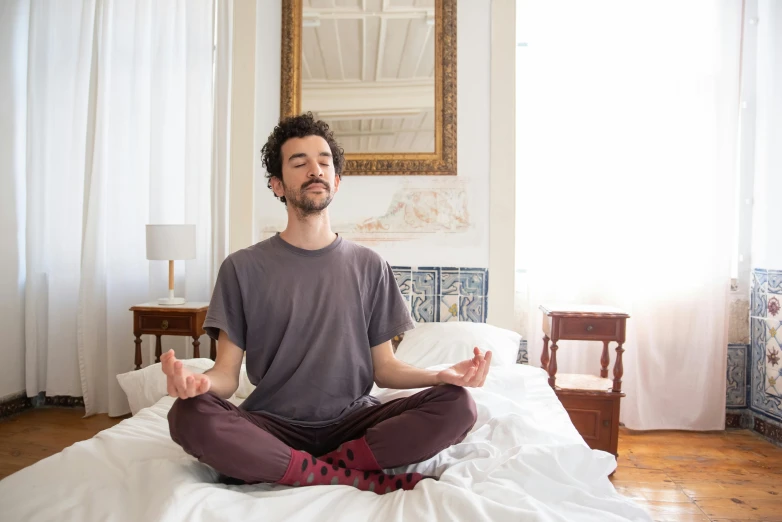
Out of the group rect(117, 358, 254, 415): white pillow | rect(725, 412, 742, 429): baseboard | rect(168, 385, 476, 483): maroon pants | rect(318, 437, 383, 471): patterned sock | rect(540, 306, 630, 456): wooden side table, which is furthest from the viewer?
rect(725, 412, 742, 429): baseboard

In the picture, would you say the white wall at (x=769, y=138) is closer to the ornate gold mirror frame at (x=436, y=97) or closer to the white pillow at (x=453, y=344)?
the white pillow at (x=453, y=344)

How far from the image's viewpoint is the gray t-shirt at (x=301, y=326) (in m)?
1.59

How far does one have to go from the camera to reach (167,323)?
3098 millimetres

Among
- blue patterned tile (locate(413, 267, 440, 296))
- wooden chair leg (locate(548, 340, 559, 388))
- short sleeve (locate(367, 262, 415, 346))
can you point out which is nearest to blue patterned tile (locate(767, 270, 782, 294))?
wooden chair leg (locate(548, 340, 559, 388))

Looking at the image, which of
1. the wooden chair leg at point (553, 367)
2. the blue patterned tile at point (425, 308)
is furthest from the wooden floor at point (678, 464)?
the blue patterned tile at point (425, 308)

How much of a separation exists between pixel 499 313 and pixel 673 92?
5.46 ft

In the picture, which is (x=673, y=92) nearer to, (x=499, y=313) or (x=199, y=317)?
(x=499, y=313)

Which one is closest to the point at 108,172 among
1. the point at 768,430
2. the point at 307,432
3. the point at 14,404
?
the point at 14,404

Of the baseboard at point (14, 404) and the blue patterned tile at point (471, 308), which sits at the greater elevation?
the blue patterned tile at point (471, 308)

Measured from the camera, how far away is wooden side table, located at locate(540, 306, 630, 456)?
2.72 m

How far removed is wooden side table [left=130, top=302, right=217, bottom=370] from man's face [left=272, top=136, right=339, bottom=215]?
1.57 m

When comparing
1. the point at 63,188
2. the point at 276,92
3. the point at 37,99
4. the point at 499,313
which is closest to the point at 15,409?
the point at 63,188

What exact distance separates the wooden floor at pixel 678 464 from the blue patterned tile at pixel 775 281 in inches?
33.2

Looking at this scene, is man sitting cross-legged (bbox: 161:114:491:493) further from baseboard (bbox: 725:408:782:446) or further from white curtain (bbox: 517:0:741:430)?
baseboard (bbox: 725:408:782:446)
